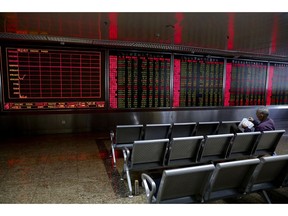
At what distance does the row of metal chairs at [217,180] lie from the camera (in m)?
1.80

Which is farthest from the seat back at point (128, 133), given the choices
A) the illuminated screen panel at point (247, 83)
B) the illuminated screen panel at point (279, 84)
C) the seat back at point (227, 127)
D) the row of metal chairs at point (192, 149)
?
the illuminated screen panel at point (279, 84)

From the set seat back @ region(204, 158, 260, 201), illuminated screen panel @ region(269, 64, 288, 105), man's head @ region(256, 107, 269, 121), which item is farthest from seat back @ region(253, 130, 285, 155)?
illuminated screen panel @ region(269, 64, 288, 105)

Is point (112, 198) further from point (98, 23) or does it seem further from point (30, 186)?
point (98, 23)

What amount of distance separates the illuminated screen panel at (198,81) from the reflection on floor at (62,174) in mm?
2728

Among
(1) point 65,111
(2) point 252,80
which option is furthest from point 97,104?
(2) point 252,80

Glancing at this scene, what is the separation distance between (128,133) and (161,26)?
2080 millimetres

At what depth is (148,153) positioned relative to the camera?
278 centimetres

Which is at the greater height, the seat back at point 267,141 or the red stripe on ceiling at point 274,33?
the red stripe on ceiling at point 274,33

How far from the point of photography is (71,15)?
3.26 meters

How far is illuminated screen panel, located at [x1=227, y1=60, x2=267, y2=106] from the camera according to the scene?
24.2 feet

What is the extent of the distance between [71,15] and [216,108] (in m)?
5.59

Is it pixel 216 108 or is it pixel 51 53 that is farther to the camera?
pixel 216 108

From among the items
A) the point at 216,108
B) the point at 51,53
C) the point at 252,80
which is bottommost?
the point at 216,108

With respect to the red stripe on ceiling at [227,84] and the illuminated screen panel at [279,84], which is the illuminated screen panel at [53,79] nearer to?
the red stripe on ceiling at [227,84]
